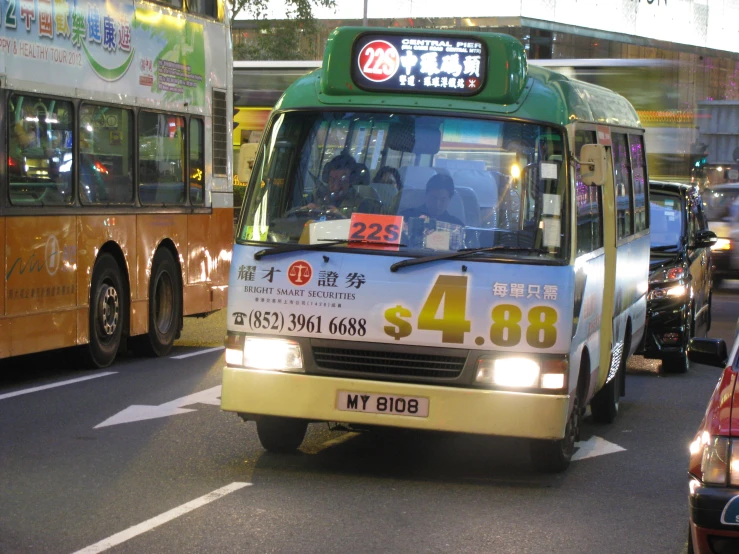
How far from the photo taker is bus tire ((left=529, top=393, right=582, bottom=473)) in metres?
8.30

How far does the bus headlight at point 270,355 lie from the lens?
805 cm

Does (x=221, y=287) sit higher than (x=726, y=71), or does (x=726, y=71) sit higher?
(x=726, y=71)

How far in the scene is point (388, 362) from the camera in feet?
26.0

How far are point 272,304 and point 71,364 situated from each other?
19.3ft

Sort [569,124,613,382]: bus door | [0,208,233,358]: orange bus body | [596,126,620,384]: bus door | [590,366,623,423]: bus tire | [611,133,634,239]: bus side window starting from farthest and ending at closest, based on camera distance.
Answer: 1. [0,208,233,358]: orange bus body
2. [590,366,623,423]: bus tire
3. [611,133,634,239]: bus side window
4. [596,126,620,384]: bus door
5. [569,124,613,382]: bus door

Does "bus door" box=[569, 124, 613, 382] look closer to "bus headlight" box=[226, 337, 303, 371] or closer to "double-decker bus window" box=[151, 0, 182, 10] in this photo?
"bus headlight" box=[226, 337, 303, 371]

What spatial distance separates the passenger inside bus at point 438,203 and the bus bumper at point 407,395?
3.15ft

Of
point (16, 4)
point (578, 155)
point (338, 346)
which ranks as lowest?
point (338, 346)

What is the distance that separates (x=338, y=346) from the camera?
797 cm

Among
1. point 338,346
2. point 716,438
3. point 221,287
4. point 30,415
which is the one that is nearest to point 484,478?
point 338,346

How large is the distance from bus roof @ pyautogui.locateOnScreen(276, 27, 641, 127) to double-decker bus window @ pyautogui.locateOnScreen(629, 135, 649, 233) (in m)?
3.50

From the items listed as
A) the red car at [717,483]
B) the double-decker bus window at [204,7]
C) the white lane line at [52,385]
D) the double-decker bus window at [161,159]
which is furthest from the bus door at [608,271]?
the double-decker bus window at [204,7]

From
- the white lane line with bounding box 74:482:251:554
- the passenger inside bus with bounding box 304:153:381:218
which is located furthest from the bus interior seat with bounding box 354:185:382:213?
the white lane line with bounding box 74:482:251:554

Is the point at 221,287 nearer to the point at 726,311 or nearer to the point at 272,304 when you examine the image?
the point at 272,304
